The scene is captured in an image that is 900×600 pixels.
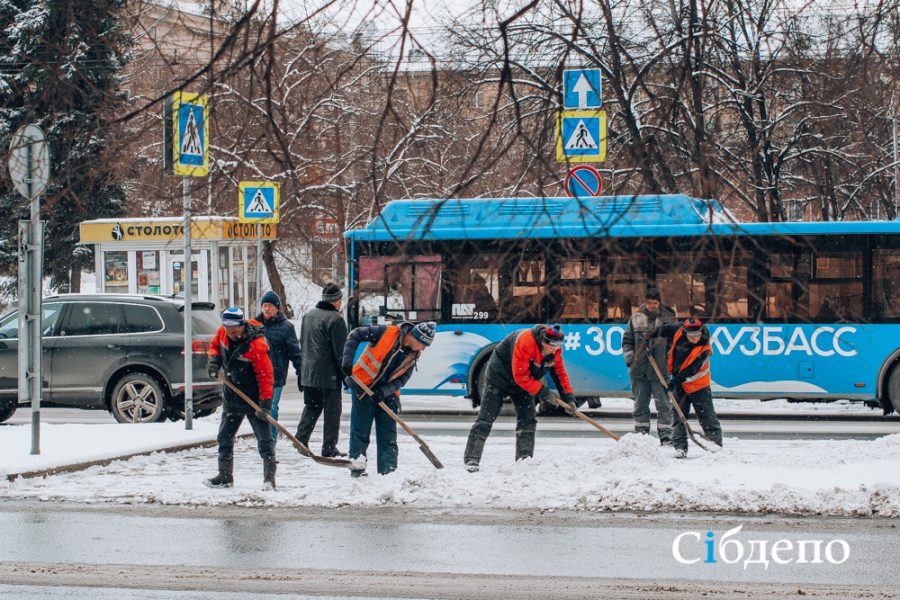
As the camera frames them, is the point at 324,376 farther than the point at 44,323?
No

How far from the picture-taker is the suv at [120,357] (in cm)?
1580

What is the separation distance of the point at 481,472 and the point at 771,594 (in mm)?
4572

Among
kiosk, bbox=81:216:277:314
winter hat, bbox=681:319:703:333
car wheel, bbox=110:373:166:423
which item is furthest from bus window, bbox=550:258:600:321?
kiosk, bbox=81:216:277:314

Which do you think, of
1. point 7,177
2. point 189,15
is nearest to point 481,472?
point 7,177

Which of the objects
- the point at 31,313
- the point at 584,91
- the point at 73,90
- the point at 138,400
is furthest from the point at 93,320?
the point at 584,91

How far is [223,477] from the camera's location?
1047 centimetres

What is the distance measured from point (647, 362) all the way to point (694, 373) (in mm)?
752

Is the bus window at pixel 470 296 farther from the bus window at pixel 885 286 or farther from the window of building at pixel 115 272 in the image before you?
the window of building at pixel 115 272

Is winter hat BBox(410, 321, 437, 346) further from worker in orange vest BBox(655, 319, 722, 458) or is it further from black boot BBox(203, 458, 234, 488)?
worker in orange vest BBox(655, 319, 722, 458)

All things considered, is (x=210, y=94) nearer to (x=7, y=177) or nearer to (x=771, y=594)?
(x=7, y=177)

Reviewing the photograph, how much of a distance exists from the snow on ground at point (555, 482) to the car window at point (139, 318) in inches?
127

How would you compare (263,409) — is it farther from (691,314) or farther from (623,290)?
(623,290)

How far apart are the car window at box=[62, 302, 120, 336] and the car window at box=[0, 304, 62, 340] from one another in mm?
198

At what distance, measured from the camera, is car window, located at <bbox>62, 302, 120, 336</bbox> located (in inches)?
632
